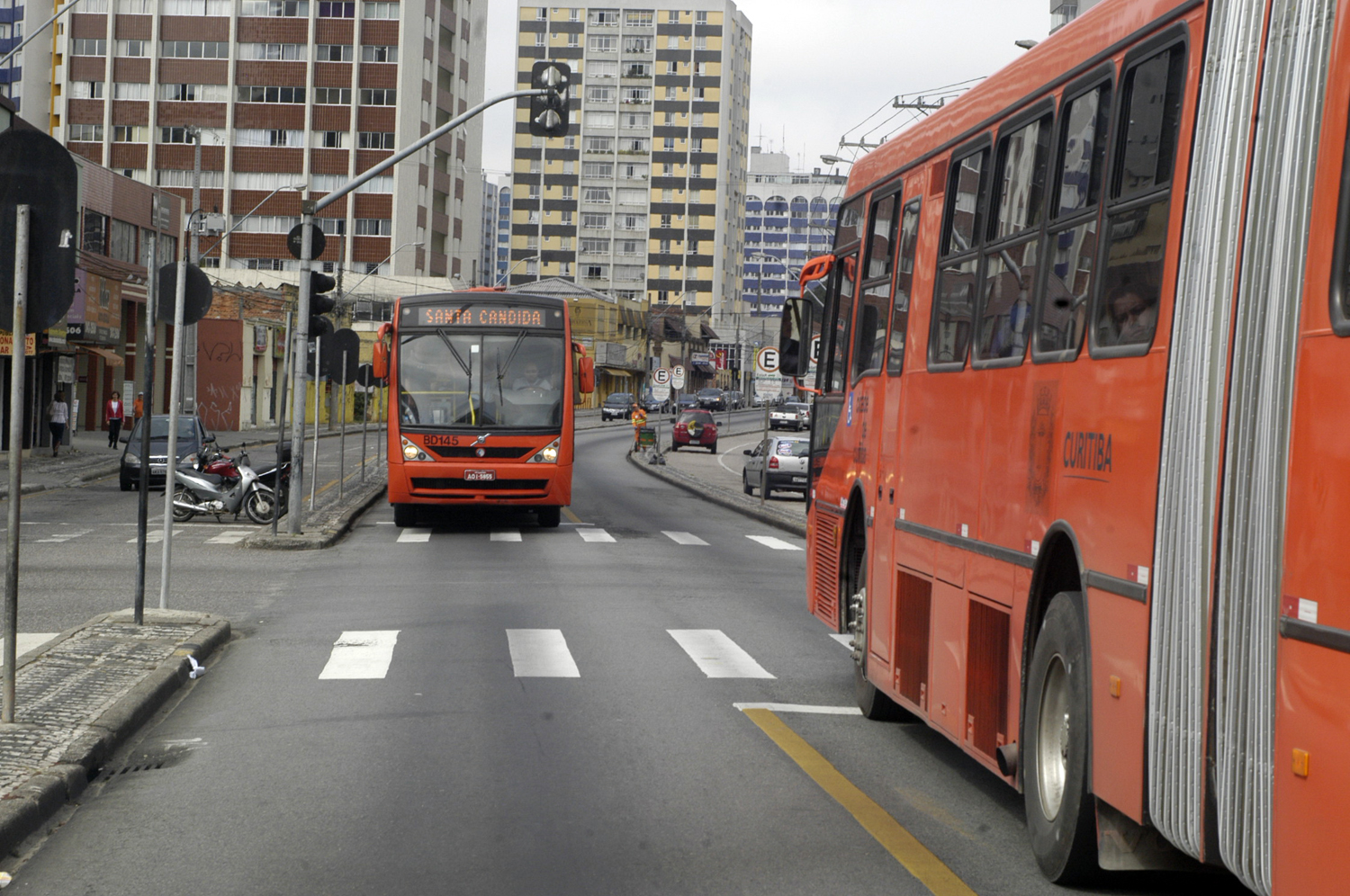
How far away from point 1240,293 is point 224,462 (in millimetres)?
24897

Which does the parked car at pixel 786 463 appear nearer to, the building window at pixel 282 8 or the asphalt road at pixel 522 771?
the asphalt road at pixel 522 771

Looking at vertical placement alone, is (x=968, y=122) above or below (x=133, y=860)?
above

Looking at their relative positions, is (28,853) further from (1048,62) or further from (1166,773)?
(1048,62)

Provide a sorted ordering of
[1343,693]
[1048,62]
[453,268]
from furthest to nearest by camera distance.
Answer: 1. [453,268]
2. [1048,62]
3. [1343,693]

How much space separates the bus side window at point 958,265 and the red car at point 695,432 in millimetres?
62080

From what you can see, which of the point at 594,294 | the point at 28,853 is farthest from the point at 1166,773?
the point at 594,294

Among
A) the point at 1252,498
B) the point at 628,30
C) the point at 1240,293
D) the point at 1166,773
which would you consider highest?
the point at 628,30

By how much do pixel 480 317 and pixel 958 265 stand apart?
17055mm

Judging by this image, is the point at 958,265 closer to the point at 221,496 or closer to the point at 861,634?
the point at 861,634

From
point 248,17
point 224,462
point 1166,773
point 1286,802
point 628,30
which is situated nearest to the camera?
point 1286,802

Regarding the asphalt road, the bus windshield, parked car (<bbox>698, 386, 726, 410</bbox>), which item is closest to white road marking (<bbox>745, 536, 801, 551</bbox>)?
the bus windshield

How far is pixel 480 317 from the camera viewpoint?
2406 cm

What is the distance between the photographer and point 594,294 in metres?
130

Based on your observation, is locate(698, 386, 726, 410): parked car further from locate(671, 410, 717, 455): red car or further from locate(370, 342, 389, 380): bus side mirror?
locate(370, 342, 389, 380): bus side mirror
